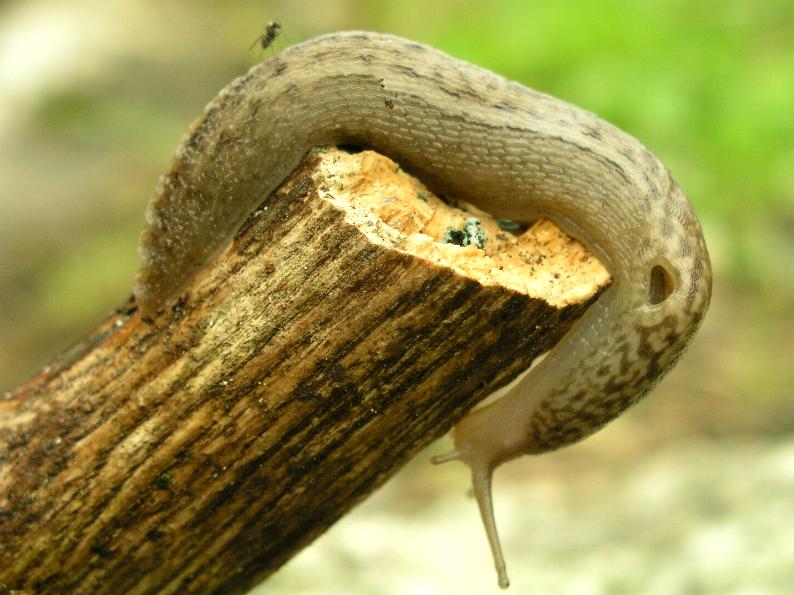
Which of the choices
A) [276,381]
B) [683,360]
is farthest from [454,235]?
[683,360]

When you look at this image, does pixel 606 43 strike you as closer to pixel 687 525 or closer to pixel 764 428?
pixel 764 428

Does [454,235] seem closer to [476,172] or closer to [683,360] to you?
[476,172]

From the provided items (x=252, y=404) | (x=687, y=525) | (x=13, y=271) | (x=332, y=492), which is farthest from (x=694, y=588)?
(x=13, y=271)

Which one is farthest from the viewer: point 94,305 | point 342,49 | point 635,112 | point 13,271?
point 13,271

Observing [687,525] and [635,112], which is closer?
[687,525]

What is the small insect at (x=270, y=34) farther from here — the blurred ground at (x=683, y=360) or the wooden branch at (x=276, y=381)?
the wooden branch at (x=276, y=381)

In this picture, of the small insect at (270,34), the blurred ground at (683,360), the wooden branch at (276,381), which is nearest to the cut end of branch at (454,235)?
the wooden branch at (276,381)
